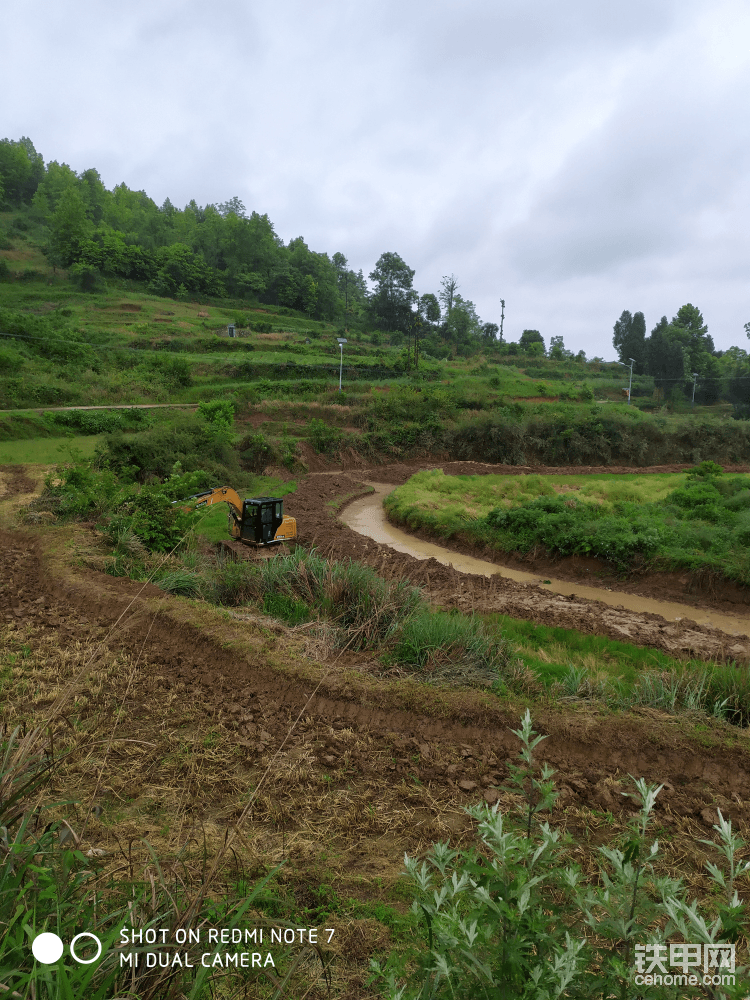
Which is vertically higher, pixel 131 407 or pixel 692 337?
pixel 692 337

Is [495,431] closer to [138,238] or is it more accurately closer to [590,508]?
[590,508]

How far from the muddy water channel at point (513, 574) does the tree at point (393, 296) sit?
64827 mm

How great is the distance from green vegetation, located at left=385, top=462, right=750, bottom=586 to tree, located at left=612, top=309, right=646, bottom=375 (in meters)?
55.2

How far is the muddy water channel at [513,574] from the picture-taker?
11828 mm

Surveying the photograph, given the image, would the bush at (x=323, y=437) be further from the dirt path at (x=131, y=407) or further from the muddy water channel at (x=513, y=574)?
the muddy water channel at (x=513, y=574)

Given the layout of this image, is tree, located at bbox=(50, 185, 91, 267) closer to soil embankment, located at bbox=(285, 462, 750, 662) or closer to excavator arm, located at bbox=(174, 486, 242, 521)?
soil embankment, located at bbox=(285, 462, 750, 662)

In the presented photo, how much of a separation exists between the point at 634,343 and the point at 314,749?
80305 mm

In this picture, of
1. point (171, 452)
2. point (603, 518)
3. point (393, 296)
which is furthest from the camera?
point (393, 296)

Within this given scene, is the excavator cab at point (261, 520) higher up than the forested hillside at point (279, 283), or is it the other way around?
the forested hillside at point (279, 283)

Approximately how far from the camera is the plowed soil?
4016 mm

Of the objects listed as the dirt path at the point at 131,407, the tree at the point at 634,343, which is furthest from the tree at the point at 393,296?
the dirt path at the point at 131,407

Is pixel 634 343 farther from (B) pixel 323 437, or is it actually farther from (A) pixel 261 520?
(A) pixel 261 520

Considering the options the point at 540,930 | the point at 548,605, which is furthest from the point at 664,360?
the point at 540,930

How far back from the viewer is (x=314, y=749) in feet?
16.8
